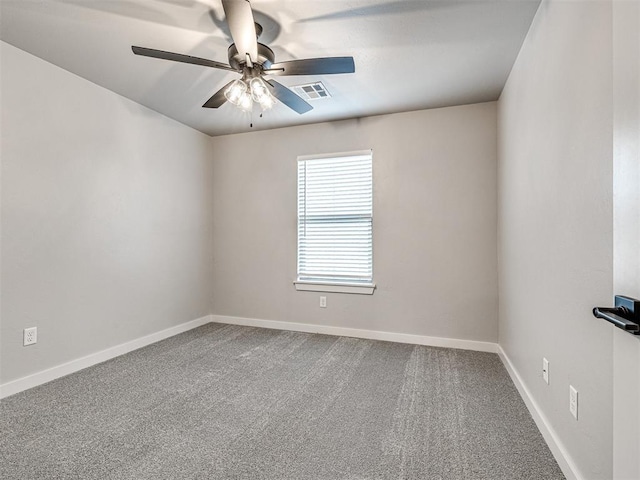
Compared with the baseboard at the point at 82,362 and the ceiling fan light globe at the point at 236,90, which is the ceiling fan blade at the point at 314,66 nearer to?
the ceiling fan light globe at the point at 236,90

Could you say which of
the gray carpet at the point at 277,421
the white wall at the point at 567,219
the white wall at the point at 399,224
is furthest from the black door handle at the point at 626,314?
the white wall at the point at 399,224

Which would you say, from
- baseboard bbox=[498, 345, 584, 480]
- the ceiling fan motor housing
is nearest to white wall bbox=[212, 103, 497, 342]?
baseboard bbox=[498, 345, 584, 480]

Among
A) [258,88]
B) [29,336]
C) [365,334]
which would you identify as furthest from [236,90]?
[365,334]

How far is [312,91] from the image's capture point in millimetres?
3059

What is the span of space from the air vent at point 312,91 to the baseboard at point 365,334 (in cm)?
249

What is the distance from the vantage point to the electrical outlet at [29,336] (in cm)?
245

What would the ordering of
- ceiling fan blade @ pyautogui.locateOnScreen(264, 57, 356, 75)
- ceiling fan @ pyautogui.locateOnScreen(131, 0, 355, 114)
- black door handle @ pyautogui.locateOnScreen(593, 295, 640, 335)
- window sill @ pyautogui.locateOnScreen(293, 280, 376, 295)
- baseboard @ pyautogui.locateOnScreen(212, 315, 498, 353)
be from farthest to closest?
window sill @ pyautogui.locateOnScreen(293, 280, 376, 295) → baseboard @ pyautogui.locateOnScreen(212, 315, 498, 353) → ceiling fan blade @ pyautogui.locateOnScreen(264, 57, 356, 75) → ceiling fan @ pyautogui.locateOnScreen(131, 0, 355, 114) → black door handle @ pyautogui.locateOnScreen(593, 295, 640, 335)

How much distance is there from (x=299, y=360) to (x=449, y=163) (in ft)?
8.07

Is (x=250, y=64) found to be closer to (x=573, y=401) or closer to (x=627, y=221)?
(x=627, y=221)

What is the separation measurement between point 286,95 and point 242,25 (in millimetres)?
748

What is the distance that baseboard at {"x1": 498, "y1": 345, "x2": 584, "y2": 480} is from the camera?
1496 mm

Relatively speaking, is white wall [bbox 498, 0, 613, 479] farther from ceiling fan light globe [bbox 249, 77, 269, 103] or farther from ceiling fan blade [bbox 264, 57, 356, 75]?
ceiling fan light globe [bbox 249, 77, 269, 103]

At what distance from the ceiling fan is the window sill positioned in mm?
2232

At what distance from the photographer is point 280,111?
359 cm
